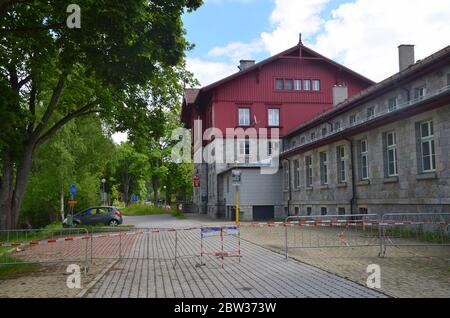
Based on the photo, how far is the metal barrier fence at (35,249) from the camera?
443 inches

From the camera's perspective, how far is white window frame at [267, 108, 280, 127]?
4212 centimetres

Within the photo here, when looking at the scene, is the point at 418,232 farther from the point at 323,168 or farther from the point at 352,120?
the point at 352,120

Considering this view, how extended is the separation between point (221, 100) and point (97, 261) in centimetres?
3022

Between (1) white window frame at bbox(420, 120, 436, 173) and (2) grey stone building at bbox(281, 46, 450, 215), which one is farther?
(1) white window frame at bbox(420, 120, 436, 173)

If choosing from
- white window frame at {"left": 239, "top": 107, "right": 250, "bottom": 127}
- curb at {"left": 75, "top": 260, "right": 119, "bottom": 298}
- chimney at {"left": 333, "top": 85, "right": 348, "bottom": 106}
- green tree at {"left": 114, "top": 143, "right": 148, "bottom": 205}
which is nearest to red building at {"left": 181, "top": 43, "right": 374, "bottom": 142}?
white window frame at {"left": 239, "top": 107, "right": 250, "bottom": 127}

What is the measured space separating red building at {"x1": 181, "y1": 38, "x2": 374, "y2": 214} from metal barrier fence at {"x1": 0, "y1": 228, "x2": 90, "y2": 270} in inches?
1004

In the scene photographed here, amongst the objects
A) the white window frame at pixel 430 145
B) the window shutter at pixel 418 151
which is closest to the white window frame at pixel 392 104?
the window shutter at pixel 418 151

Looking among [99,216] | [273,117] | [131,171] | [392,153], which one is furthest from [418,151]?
[131,171]

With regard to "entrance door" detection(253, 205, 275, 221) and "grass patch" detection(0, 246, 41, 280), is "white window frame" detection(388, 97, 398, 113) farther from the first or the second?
"grass patch" detection(0, 246, 41, 280)

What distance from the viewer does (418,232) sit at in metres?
14.7

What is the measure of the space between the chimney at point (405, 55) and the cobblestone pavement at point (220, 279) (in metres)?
19.0

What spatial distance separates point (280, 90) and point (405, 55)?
15760 millimetres
